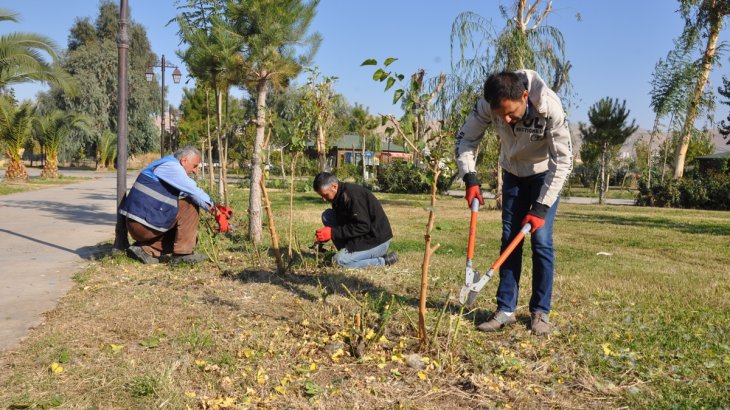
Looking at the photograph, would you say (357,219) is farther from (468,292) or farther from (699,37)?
(699,37)

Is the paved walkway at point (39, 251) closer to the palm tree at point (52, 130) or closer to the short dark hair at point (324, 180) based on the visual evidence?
the short dark hair at point (324, 180)

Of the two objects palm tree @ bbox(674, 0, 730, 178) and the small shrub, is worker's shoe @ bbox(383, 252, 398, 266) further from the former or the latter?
palm tree @ bbox(674, 0, 730, 178)

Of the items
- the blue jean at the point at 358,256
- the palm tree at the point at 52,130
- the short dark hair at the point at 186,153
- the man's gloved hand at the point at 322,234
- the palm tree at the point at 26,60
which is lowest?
the blue jean at the point at 358,256

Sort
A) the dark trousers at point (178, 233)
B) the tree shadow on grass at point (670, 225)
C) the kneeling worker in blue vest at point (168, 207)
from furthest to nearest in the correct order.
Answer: the tree shadow on grass at point (670, 225) < the dark trousers at point (178, 233) < the kneeling worker in blue vest at point (168, 207)

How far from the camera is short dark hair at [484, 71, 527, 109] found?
3.19 m

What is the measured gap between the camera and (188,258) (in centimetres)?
598

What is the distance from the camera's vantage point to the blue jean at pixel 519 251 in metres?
3.76

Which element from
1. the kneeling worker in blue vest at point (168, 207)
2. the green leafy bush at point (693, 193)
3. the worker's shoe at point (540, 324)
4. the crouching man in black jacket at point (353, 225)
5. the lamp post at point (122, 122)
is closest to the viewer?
the worker's shoe at point (540, 324)

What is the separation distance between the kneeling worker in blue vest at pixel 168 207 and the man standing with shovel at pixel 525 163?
3040mm

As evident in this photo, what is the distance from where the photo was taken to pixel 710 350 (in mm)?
3418

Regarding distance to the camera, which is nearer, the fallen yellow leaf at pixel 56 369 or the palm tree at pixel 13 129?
the fallen yellow leaf at pixel 56 369

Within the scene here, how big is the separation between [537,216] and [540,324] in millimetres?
779

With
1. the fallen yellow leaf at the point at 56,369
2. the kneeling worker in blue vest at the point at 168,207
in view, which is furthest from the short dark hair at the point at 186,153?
the fallen yellow leaf at the point at 56,369

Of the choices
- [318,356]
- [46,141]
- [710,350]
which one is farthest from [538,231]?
[46,141]
